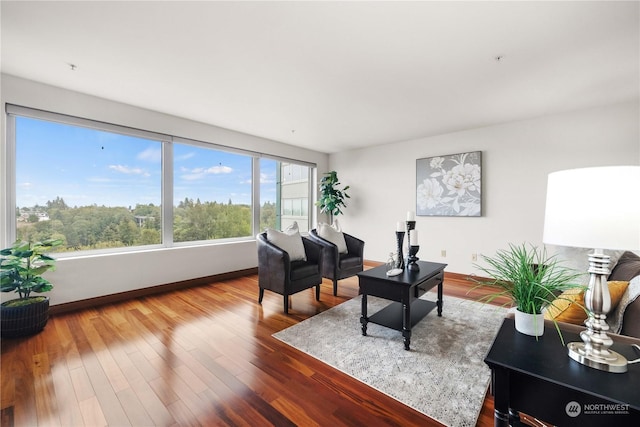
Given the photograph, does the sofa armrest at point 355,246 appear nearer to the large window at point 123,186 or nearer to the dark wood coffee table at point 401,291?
the dark wood coffee table at point 401,291

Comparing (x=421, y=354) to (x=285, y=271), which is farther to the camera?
(x=285, y=271)

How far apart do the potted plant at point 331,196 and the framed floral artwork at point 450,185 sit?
1564mm

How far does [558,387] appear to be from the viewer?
88cm

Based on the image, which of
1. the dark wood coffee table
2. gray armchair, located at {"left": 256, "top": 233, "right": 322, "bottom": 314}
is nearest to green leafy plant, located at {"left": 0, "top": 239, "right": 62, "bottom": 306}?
gray armchair, located at {"left": 256, "top": 233, "right": 322, "bottom": 314}

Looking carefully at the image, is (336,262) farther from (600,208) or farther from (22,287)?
(22,287)

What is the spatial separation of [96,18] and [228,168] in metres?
2.72

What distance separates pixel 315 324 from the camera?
8.44 feet

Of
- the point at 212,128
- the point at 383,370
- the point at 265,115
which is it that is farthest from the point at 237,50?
the point at 383,370

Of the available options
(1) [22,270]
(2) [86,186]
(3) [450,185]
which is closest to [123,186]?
(2) [86,186]

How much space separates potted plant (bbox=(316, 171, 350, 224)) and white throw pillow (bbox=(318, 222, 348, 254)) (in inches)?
64.4

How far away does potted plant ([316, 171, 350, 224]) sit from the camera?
5457mm

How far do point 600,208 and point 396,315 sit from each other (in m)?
1.93

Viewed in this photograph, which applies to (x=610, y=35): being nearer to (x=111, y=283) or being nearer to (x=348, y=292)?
(x=348, y=292)

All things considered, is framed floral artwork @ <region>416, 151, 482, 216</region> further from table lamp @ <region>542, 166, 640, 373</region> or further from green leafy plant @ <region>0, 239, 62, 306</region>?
green leafy plant @ <region>0, 239, 62, 306</region>
